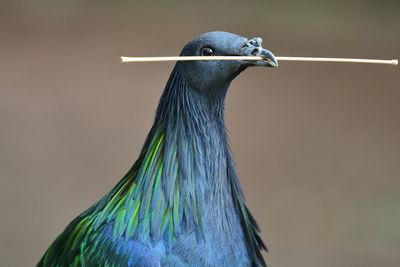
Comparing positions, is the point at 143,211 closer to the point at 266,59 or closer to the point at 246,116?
the point at 266,59

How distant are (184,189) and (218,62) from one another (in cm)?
37

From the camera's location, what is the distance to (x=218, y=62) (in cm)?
191

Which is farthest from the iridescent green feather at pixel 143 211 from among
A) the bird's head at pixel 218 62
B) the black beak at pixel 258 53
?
the black beak at pixel 258 53

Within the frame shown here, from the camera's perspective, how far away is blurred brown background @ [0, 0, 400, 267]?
12.7 feet

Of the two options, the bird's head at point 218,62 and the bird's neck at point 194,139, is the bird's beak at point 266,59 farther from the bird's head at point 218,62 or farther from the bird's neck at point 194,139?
the bird's neck at point 194,139

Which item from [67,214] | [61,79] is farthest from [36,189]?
[61,79]

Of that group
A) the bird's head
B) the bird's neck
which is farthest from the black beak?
the bird's neck

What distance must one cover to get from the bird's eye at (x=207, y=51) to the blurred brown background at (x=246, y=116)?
198 cm

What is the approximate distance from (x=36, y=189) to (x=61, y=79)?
0.62m

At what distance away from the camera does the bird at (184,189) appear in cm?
192

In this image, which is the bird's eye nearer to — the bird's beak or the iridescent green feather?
the bird's beak

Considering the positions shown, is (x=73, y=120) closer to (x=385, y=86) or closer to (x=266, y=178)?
(x=266, y=178)

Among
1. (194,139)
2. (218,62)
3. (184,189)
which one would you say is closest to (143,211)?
(184,189)

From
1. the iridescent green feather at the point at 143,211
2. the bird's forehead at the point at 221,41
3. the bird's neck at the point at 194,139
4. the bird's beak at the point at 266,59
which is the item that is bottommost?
the iridescent green feather at the point at 143,211
